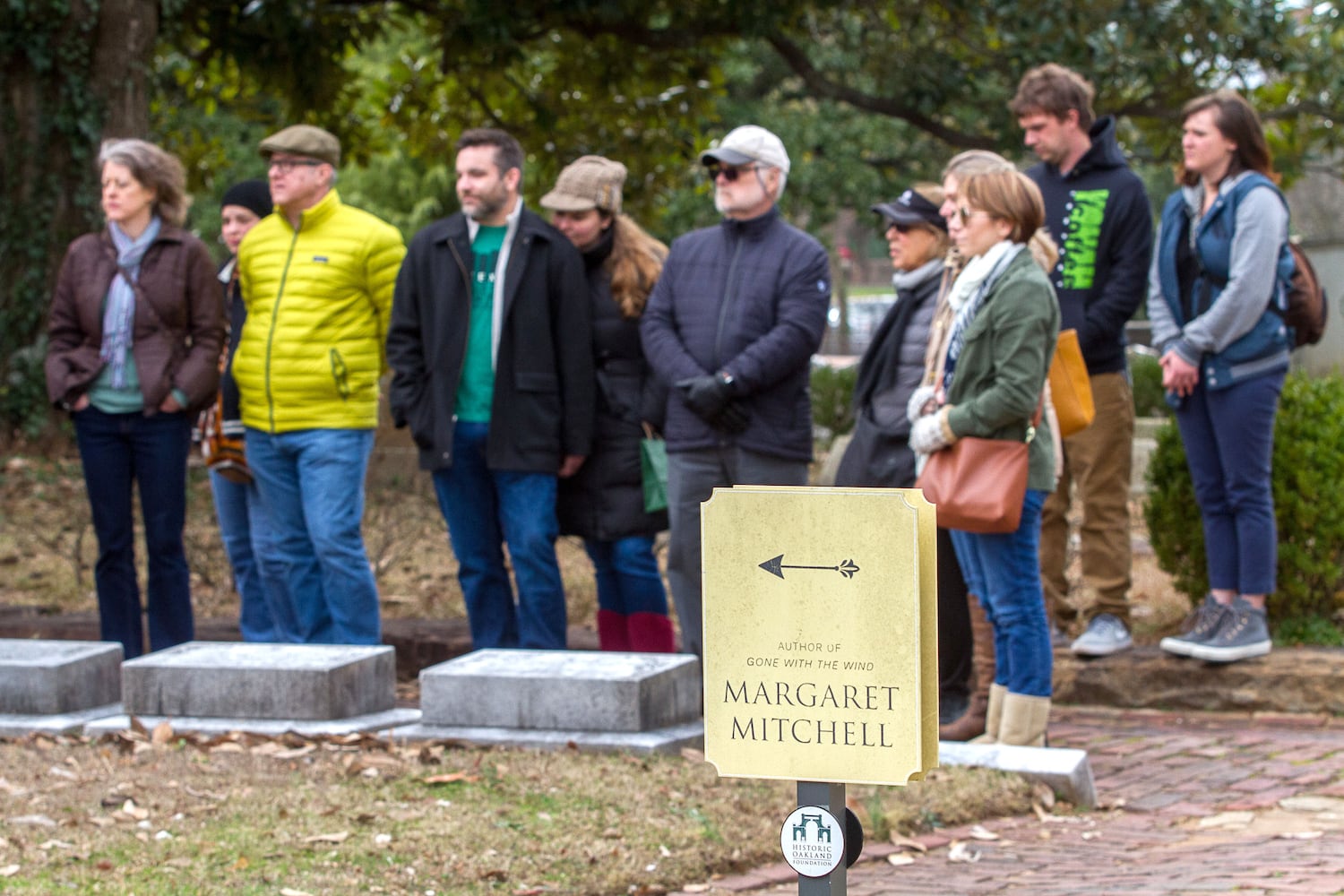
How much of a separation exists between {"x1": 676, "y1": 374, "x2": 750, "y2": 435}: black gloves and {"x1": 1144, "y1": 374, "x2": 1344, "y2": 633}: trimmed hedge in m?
2.12

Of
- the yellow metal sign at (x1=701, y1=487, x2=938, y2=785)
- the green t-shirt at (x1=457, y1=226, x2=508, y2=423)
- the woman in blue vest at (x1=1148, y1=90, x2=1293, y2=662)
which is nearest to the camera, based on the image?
the yellow metal sign at (x1=701, y1=487, x2=938, y2=785)

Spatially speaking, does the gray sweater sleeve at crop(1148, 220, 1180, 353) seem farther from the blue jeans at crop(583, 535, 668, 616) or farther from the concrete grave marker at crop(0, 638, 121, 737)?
the concrete grave marker at crop(0, 638, 121, 737)

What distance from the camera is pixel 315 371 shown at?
22.8ft

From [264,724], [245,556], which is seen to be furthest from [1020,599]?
[245,556]

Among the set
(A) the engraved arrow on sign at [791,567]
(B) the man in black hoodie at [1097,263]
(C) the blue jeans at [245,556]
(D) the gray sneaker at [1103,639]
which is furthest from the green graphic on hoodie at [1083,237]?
(A) the engraved arrow on sign at [791,567]

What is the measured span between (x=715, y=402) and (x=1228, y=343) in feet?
6.45

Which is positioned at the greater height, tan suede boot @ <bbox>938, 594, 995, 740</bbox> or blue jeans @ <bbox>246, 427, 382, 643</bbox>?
blue jeans @ <bbox>246, 427, 382, 643</bbox>

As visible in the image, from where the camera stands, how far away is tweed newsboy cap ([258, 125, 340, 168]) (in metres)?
7.07

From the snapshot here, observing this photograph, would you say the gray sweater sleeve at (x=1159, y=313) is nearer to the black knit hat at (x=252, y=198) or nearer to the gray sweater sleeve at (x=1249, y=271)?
the gray sweater sleeve at (x=1249, y=271)

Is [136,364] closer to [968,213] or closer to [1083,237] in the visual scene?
[968,213]

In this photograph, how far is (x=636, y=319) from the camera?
7.07 metres

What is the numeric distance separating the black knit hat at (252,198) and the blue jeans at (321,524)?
118 centimetres

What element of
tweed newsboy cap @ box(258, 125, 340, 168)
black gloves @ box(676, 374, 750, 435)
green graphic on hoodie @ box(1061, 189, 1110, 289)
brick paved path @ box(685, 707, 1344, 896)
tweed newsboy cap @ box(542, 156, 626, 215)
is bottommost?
brick paved path @ box(685, 707, 1344, 896)

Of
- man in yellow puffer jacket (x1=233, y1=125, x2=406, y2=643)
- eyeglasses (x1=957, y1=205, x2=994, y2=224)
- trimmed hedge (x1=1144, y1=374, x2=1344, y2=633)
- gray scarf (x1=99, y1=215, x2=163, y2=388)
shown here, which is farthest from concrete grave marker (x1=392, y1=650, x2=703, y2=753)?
trimmed hedge (x1=1144, y1=374, x2=1344, y2=633)
